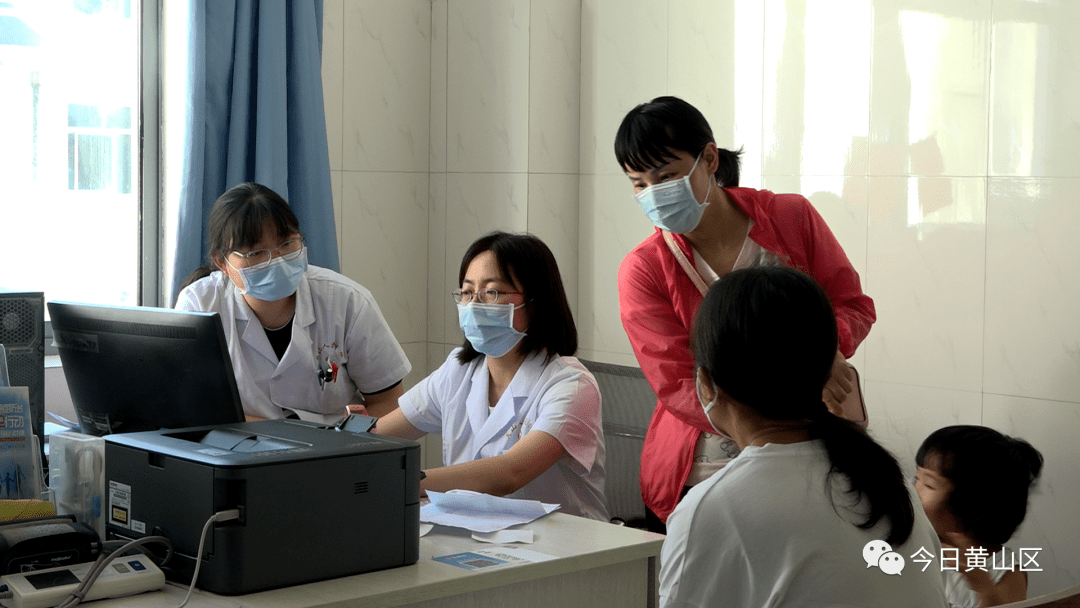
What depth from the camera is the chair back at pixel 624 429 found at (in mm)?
2508

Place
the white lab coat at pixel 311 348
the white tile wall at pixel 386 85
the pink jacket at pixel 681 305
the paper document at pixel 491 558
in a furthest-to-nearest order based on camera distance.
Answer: the white tile wall at pixel 386 85, the white lab coat at pixel 311 348, the pink jacket at pixel 681 305, the paper document at pixel 491 558

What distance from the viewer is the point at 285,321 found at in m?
2.69

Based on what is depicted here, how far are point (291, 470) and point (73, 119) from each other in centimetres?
225

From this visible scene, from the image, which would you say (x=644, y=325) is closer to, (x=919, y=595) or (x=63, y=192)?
(x=919, y=595)

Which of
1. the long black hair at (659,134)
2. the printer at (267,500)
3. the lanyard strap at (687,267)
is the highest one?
the long black hair at (659,134)

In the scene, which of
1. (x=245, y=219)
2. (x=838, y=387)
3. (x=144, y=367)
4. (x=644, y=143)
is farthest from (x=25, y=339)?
(x=838, y=387)

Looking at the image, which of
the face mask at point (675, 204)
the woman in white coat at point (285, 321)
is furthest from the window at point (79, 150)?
the face mask at point (675, 204)

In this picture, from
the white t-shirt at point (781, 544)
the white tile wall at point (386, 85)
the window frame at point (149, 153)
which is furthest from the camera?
the white tile wall at point (386, 85)

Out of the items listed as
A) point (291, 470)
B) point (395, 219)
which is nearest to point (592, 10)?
point (395, 219)

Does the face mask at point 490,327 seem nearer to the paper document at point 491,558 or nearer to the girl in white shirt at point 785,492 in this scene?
the paper document at point 491,558

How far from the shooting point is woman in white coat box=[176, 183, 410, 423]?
2.53 metres

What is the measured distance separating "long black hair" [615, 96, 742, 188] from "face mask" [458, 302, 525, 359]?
0.40m

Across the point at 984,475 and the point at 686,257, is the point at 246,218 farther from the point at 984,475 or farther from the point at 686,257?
the point at 984,475

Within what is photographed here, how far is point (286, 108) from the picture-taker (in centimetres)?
339
